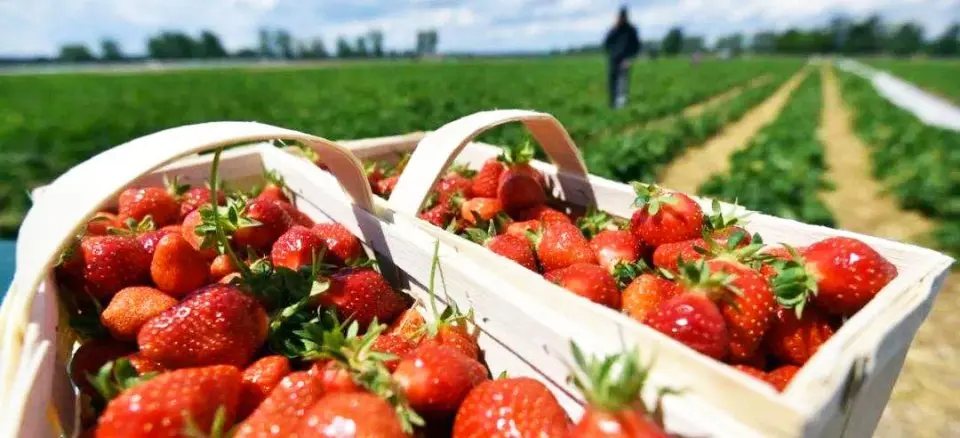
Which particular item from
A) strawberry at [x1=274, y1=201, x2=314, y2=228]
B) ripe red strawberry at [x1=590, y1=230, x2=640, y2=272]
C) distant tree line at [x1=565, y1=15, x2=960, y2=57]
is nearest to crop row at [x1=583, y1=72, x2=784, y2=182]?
strawberry at [x1=274, y1=201, x2=314, y2=228]

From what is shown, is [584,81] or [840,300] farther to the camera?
[584,81]

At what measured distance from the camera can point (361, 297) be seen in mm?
1437

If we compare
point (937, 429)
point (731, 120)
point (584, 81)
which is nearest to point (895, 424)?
point (937, 429)

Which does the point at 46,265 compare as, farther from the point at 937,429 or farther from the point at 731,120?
the point at 731,120

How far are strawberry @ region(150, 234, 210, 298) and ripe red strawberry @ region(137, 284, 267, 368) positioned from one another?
30 centimetres

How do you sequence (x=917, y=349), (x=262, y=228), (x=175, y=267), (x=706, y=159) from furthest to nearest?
(x=706, y=159)
(x=917, y=349)
(x=262, y=228)
(x=175, y=267)

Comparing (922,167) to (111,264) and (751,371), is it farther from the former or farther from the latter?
(111,264)

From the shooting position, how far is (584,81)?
29.6 metres

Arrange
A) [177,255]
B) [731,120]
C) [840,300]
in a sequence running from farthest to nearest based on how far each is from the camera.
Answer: [731,120] < [177,255] < [840,300]

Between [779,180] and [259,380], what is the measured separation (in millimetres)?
7162

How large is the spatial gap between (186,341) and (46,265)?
0.32 metres

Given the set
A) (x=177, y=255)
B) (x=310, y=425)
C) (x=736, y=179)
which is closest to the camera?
(x=310, y=425)

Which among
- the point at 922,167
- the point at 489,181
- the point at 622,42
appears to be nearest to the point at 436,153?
the point at 489,181

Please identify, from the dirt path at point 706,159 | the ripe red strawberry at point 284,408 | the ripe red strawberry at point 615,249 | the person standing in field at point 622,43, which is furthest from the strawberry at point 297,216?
the person standing in field at point 622,43
